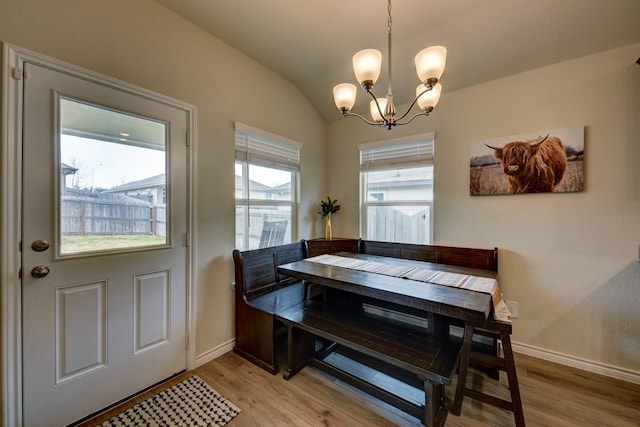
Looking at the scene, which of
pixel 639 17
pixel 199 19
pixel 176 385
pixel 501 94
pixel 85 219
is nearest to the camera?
pixel 85 219

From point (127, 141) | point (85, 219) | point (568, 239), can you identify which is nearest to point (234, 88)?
point (127, 141)

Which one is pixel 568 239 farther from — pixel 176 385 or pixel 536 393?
pixel 176 385

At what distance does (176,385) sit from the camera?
186 cm

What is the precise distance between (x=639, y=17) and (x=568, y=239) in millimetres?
1607

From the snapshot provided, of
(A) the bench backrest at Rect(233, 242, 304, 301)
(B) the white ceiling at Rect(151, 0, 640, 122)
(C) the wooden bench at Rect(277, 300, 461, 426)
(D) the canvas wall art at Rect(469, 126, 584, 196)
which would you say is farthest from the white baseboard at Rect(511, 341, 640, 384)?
(B) the white ceiling at Rect(151, 0, 640, 122)

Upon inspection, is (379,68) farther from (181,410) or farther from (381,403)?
(181,410)

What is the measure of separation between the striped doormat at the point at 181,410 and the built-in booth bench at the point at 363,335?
0.43 meters

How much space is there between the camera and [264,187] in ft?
8.89

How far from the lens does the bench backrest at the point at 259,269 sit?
221cm

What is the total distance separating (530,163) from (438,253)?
1.13 m

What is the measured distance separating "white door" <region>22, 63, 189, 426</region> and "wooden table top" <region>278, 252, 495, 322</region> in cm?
100

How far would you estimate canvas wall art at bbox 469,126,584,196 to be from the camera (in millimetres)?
2053

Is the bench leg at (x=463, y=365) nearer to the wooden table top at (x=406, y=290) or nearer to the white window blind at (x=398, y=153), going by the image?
the wooden table top at (x=406, y=290)

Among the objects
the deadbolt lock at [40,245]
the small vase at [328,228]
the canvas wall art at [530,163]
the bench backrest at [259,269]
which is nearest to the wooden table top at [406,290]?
the bench backrest at [259,269]
